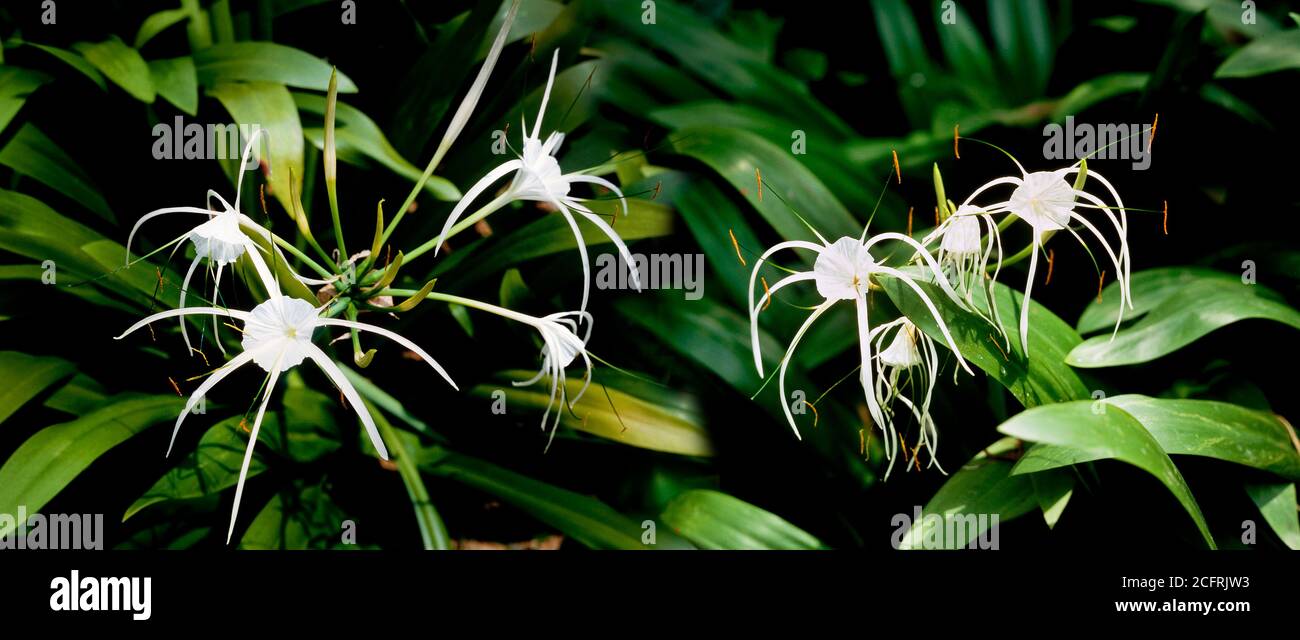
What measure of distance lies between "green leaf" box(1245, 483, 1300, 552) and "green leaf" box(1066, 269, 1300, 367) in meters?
0.20

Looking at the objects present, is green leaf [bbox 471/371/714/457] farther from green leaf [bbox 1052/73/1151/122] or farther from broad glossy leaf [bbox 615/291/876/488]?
green leaf [bbox 1052/73/1151/122]

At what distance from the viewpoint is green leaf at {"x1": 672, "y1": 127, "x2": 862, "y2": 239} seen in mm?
1158

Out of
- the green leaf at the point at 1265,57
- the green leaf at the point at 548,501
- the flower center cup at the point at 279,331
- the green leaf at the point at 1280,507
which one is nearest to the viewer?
the flower center cup at the point at 279,331

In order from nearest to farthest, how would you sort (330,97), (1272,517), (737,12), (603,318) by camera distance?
(330,97) < (1272,517) < (603,318) < (737,12)

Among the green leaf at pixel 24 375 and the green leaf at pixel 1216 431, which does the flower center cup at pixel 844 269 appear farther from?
the green leaf at pixel 24 375

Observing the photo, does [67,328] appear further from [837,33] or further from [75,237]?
[837,33]

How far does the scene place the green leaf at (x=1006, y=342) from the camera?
2.89ft

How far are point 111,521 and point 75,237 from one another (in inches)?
15.1

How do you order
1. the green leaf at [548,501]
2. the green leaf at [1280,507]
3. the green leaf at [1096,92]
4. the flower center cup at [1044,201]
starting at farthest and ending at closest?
the green leaf at [1096,92] → the green leaf at [548,501] → the green leaf at [1280,507] → the flower center cup at [1044,201]

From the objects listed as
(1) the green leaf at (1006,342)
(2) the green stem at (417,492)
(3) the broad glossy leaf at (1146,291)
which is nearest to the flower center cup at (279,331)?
(2) the green stem at (417,492)

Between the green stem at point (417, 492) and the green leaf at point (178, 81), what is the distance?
477 millimetres

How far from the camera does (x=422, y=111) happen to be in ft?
4.10

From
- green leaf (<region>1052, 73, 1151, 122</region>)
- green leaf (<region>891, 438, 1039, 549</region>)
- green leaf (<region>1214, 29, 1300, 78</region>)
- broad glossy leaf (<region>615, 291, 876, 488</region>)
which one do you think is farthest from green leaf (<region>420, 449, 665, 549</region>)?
green leaf (<region>1214, 29, 1300, 78</region>)

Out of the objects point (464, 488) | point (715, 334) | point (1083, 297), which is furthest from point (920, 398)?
point (464, 488)
